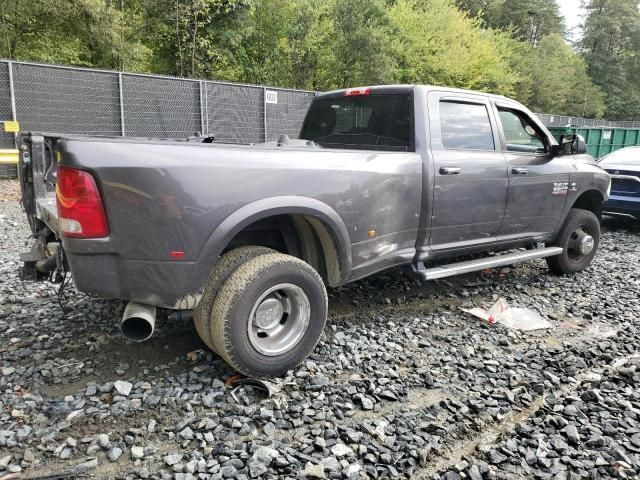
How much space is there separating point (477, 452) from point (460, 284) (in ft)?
9.69

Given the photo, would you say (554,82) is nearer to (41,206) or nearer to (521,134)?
(521,134)

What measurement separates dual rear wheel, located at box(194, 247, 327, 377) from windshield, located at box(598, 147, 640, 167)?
27.3ft

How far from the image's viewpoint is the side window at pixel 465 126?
4375mm

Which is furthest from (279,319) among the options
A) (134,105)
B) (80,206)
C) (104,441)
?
(134,105)

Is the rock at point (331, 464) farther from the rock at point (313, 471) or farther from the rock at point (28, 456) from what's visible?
the rock at point (28, 456)

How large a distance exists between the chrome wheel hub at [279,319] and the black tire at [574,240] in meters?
3.68

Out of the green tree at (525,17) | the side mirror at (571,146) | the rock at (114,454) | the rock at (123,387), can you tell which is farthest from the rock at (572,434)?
the green tree at (525,17)

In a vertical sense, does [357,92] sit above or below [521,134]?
above

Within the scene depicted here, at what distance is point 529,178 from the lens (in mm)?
4988

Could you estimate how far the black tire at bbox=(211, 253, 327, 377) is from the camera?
9.82ft

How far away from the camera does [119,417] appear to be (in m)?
2.78

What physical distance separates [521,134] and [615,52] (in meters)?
75.7

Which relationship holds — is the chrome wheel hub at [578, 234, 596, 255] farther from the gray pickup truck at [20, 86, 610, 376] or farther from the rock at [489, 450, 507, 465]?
the rock at [489, 450, 507, 465]

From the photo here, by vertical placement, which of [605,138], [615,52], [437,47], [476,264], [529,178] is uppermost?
[615,52]
